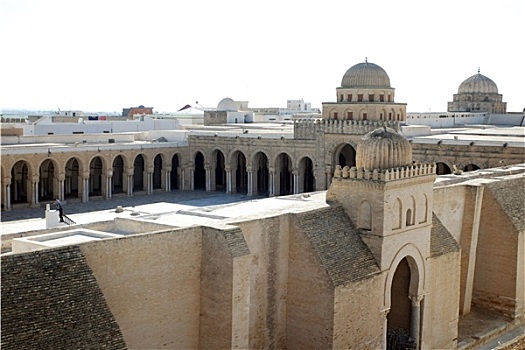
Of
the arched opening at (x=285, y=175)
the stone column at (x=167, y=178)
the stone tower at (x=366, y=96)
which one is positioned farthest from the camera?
the stone column at (x=167, y=178)

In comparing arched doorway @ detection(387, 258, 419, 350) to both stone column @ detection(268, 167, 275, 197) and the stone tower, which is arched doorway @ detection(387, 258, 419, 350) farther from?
stone column @ detection(268, 167, 275, 197)

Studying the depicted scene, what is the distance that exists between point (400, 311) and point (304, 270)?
421cm

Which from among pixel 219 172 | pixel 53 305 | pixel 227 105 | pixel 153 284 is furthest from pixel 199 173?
pixel 53 305

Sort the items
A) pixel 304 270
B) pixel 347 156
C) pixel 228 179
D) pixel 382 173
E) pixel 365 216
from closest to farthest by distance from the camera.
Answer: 1. pixel 304 270
2. pixel 382 173
3. pixel 365 216
4. pixel 347 156
5. pixel 228 179

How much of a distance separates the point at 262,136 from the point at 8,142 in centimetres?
1329

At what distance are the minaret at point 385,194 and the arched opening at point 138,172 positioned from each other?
79.0 ft

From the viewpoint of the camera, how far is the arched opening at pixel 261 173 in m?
37.0

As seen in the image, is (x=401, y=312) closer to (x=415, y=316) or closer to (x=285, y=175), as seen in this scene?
(x=415, y=316)

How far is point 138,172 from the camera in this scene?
39.5 metres

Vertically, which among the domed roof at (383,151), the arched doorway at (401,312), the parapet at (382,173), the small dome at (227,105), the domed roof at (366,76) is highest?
the domed roof at (366,76)

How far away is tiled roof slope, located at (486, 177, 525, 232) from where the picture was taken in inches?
824

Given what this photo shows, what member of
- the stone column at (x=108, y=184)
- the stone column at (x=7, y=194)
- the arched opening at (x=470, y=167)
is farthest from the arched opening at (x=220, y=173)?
the arched opening at (x=470, y=167)

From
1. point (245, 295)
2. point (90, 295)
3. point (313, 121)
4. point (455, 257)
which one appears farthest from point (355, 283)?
point (313, 121)

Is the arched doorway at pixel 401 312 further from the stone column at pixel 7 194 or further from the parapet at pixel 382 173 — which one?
the stone column at pixel 7 194
